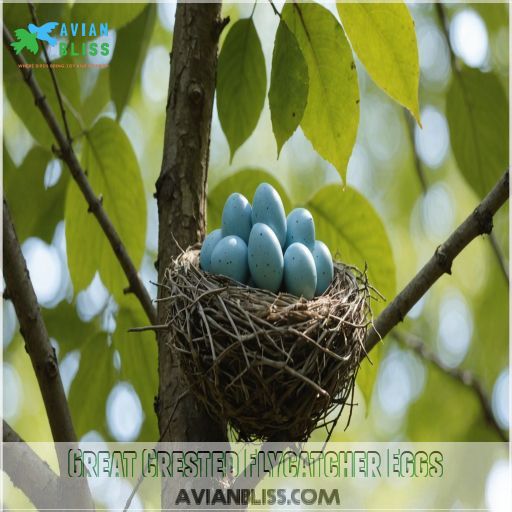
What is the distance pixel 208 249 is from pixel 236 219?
0.08 meters

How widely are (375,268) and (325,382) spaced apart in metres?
0.45

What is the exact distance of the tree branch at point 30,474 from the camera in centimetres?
136

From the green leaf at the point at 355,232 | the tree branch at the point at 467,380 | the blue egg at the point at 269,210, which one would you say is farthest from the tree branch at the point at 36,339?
the tree branch at the point at 467,380

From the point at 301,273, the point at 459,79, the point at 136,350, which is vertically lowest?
the point at 136,350

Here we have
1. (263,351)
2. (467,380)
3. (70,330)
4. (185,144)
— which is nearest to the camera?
(263,351)

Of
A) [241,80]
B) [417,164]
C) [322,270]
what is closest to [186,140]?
[241,80]

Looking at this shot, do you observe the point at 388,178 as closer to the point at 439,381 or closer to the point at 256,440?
the point at 439,381

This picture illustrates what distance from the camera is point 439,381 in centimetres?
303

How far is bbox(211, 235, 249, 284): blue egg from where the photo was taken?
137 cm

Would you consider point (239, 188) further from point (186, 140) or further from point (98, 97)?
point (98, 97)

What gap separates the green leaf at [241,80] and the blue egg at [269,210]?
0.17m

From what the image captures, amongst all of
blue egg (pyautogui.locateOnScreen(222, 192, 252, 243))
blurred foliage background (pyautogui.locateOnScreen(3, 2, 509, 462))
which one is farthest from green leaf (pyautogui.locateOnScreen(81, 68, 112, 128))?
blue egg (pyautogui.locateOnScreen(222, 192, 252, 243))

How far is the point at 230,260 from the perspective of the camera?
4.50 feet

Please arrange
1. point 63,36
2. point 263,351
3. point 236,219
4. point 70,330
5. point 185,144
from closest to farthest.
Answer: point 263,351 < point 236,219 < point 185,144 < point 63,36 < point 70,330
